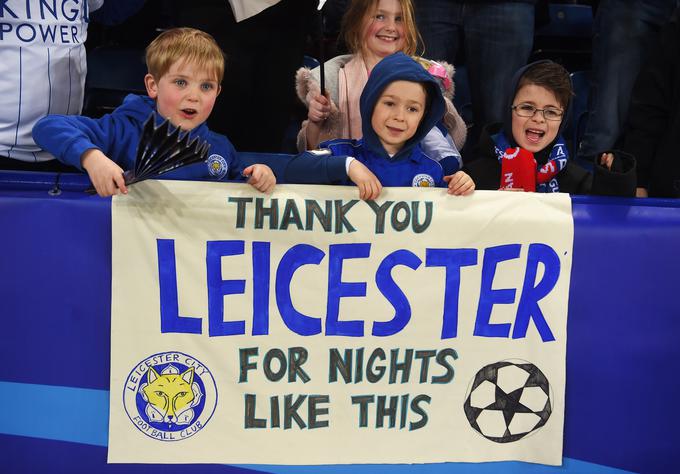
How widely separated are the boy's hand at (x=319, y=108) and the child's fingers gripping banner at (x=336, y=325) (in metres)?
0.72

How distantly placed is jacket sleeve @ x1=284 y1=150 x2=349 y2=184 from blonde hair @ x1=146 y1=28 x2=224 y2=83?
373 mm

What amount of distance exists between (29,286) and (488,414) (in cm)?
136

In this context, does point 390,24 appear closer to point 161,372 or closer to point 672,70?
point 672,70

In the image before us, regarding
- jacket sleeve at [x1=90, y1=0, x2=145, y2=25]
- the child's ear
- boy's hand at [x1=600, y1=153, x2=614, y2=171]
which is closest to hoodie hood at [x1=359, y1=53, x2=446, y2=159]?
boy's hand at [x1=600, y1=153, x2=614, y2=171]

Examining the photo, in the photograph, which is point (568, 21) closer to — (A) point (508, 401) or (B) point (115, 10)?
(B) point (115, 10)

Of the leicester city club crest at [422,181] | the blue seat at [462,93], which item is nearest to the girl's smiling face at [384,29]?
the leicester city club crest at [422,181]

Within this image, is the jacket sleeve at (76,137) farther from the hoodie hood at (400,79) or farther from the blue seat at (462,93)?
the blue seat at (462,93)

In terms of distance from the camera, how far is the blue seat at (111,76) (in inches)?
166

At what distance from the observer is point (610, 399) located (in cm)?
273

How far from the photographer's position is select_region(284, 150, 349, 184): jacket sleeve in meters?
2.66

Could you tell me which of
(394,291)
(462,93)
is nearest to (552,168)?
(394,291)

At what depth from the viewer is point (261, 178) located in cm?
253

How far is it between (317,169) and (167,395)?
0.78 m

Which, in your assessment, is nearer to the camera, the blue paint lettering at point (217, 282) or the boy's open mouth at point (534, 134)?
the blue paint lettering at point (217, 282)
